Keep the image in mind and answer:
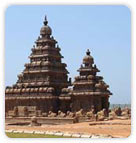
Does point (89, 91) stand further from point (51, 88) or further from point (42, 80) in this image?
point (42, 80)

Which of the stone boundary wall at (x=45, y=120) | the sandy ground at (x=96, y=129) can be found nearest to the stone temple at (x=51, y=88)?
the stone boundary wall at (x=45, y=120)

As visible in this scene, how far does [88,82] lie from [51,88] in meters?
2.76

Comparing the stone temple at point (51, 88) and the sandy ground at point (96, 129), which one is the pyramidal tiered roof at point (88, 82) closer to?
the stone temple at point (51, 88)

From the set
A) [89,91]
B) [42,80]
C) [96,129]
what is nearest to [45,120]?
[89,91]

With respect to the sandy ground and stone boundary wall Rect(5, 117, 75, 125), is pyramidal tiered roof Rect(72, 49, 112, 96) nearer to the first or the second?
stone boundary wall Rect(5, 117, 75, 125)

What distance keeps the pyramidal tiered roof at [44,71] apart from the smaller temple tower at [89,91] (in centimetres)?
184

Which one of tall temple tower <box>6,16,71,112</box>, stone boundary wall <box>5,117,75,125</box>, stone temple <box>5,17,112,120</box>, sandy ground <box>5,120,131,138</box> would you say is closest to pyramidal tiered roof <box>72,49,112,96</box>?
stone temple <box>5,17,112,120</box>

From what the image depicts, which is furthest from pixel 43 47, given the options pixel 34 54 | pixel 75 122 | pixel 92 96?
pixel 75 122

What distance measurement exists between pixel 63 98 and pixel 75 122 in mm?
5581

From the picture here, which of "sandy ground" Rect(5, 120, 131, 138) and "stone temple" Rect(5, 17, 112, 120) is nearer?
"sandy ground" Rect(5, 120, 131, 138)

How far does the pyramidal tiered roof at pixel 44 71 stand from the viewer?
104ft

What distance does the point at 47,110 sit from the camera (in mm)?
30625

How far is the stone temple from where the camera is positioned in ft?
97.9

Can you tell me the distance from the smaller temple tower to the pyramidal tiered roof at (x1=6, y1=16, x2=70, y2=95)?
6.03ft
